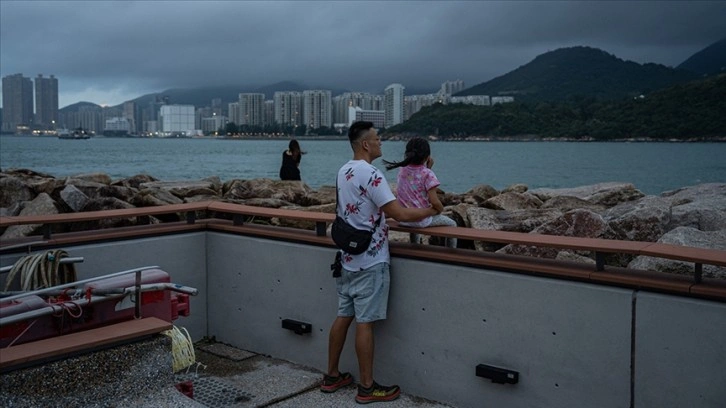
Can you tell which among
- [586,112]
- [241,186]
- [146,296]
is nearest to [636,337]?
[146,296]

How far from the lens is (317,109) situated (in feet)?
526

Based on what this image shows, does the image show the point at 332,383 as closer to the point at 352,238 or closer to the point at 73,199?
the point at 352,238

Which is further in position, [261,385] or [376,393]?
[261,385]

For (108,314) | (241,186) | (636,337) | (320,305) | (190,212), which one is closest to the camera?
(636,337)

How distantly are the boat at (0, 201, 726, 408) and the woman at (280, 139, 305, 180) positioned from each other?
19.2ft

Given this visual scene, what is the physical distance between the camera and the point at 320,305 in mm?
5543

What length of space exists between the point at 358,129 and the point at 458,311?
1.26 m

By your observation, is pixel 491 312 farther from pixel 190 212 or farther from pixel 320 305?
pixel 190 212

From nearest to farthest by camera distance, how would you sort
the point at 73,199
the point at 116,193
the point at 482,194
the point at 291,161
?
the point at 73,199 → the point at 116,193 → the point at 291,161 → the point at 482,194

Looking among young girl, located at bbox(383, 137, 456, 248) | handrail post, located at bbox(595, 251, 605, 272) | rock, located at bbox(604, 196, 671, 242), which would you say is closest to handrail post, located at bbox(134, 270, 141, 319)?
young girl, located at bbox(383, 137, 456, 248)

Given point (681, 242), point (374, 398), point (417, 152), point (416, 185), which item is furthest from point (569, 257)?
point (374, 398)

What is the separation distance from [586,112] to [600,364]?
373ft

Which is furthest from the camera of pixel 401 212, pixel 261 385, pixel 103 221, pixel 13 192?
pixel 13 192

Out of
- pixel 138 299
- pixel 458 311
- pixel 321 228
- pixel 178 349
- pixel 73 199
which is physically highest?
pixel 321 228
